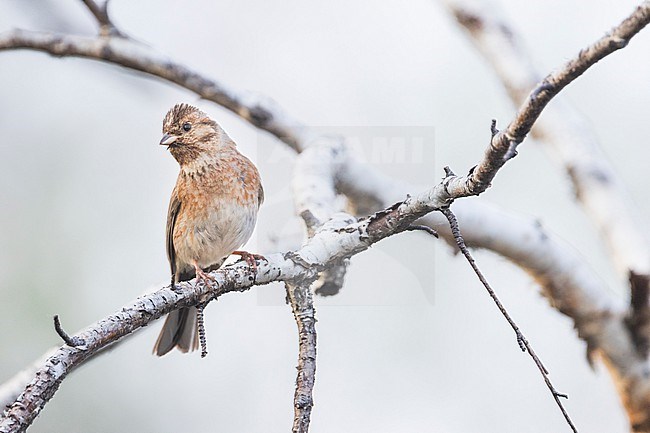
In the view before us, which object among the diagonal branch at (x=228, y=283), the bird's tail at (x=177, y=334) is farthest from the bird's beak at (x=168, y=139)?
the diagonal branch at (x=228, y=283)

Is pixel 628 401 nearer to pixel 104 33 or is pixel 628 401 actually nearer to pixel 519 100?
pixel 519 100

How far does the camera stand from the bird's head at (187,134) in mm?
2775

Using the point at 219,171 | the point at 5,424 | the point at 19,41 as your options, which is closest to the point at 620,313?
the point at 219,171

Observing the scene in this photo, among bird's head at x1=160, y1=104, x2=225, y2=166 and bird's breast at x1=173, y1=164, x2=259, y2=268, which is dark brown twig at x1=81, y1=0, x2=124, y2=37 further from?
bird's breast at x1=173, y1=164, x2=259, y2=268

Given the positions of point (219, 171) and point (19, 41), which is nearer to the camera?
point (219, 171)

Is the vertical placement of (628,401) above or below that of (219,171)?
below

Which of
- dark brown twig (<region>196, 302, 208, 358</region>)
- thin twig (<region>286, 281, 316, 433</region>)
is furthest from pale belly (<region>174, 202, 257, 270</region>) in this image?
dark brown twig (<region>196, 302, 208, 358</region>)

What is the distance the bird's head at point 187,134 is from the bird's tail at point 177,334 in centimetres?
59

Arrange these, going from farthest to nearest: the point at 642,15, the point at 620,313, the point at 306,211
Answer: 1. the point at 620,313
2. the point at 306,211
3. the point at 642,15

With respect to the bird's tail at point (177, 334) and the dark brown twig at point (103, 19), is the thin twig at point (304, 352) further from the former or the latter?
the dark brown twig at point (103, 19)

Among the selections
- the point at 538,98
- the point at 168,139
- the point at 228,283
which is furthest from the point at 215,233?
the point at 538,98

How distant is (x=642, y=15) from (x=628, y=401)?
241cm

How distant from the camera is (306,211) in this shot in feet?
7.75

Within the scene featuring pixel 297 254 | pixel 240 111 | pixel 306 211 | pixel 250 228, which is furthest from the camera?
pixel 240 111
